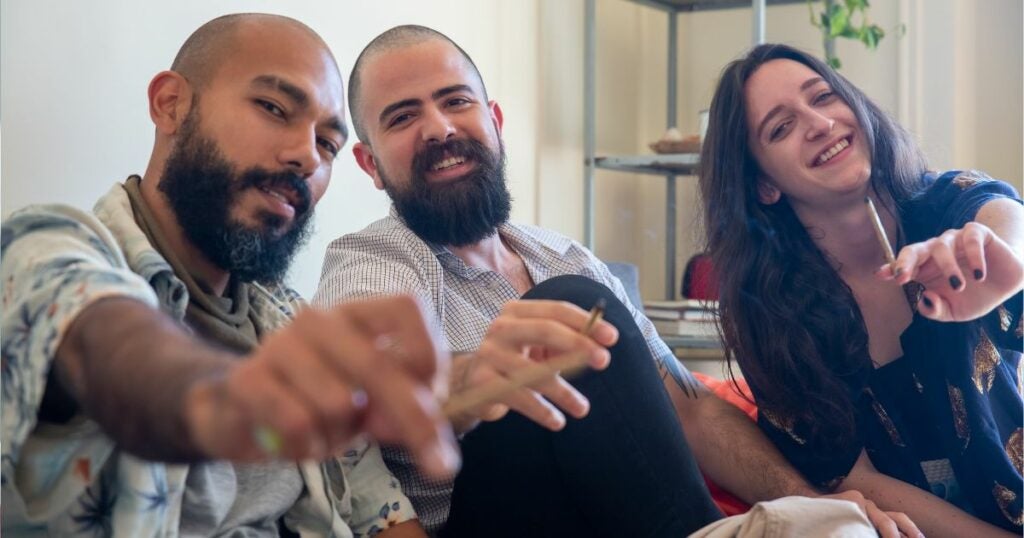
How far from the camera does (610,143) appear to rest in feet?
9.25

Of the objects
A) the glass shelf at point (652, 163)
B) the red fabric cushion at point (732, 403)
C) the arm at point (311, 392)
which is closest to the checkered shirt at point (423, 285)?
the red fabric cushion at point (732, 403)

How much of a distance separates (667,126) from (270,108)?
1.89 metres

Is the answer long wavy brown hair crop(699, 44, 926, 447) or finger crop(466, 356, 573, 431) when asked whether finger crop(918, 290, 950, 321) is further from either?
finger crop(466, 356, 573, 431)

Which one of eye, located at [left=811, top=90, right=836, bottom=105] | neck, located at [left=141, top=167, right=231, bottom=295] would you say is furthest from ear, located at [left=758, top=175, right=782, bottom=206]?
neck, located at [left=141, top=167, right=231, bottom=295]

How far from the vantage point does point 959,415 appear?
54.6 inches

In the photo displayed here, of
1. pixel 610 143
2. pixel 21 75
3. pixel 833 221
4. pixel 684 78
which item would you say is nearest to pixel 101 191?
pixel 21 75

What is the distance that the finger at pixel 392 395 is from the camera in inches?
19.1

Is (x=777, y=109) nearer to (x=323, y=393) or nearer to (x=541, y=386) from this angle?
(x=541, y=386)

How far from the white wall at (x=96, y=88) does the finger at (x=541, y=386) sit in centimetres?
63

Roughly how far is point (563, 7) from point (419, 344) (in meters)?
2.20

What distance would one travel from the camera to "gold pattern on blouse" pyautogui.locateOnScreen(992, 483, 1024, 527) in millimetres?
1345

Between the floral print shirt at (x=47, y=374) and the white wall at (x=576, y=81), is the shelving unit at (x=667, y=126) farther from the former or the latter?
the floral print shirt at (x=47, y=374)

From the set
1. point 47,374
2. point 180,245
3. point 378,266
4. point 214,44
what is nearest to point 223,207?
point 180,245

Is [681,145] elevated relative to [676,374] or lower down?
elevated
